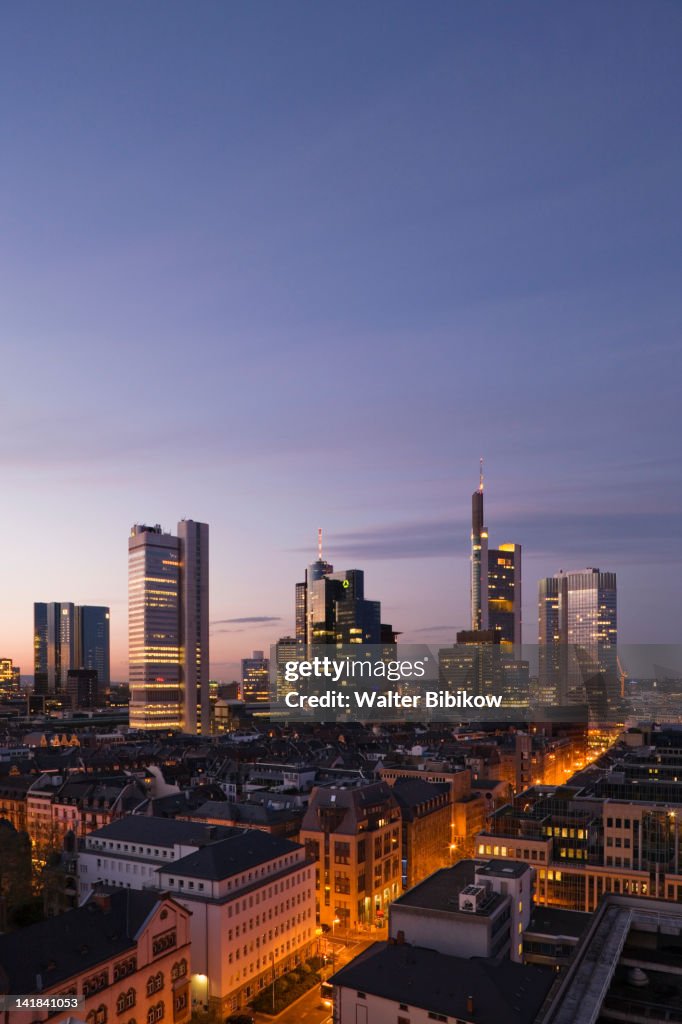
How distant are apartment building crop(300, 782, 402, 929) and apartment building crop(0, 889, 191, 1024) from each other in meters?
31.9

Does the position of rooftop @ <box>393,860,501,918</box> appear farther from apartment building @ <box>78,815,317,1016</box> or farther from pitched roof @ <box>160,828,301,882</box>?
pitched roof @ <box>160,828,301,882</box>

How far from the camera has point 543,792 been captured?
130 meters

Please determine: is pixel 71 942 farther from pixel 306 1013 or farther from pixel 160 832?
pixel 160 832

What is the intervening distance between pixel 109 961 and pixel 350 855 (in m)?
46.1

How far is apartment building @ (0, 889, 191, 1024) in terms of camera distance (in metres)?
56.6

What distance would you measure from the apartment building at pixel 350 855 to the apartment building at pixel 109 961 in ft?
105

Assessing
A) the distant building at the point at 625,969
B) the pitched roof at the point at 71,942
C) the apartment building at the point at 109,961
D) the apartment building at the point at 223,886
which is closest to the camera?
the distant building at the point at 625,969

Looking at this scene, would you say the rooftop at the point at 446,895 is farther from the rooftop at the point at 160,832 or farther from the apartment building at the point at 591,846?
the apartment building at the point at 591,846

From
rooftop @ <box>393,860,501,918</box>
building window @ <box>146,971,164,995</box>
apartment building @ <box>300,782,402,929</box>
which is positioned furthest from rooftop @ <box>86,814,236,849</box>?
rooftop @ <box>393,860,501,918</box>

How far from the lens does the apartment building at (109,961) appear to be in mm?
56594

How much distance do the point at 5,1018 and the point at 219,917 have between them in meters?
26.2

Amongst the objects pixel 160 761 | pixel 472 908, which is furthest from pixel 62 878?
pixel 160 761

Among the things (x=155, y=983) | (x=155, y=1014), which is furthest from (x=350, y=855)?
(x=155, y=983)

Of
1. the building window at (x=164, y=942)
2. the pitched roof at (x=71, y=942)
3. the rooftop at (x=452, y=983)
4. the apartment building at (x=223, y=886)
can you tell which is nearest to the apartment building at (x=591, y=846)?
the apartment building at (x=223, y=886)
